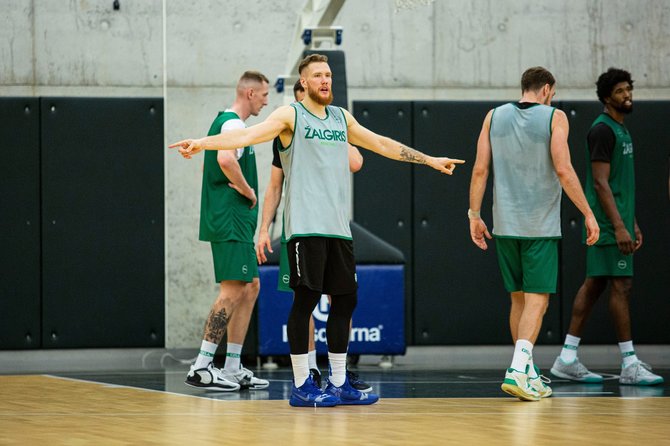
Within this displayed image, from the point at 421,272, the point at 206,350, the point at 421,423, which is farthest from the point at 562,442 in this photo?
the point at 421,272

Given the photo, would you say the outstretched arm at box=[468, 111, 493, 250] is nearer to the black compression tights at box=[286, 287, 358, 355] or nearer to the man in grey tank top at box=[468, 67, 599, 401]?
the man in grey tank top at box=[468, 67, 599, 401]

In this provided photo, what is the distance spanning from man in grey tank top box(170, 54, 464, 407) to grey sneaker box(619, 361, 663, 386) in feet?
7.06

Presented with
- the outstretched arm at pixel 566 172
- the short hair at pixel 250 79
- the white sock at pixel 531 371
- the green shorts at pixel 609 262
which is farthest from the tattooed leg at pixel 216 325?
the green shorts at pixel 609 262

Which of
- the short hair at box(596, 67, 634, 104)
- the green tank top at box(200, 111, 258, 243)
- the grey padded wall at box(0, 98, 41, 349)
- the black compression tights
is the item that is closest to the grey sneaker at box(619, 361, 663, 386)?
the short hair at box(596, 67, 634, 104)

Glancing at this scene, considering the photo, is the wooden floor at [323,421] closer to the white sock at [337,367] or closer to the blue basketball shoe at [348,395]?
the blue basketball shoe at [348,395]

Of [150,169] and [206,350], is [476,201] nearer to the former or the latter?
[206,350]

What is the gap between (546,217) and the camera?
18.9ft

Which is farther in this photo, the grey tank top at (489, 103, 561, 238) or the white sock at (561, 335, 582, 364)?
the white sock at (561, 335, 582, 364)

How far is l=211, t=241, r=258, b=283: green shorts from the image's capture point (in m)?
6.27

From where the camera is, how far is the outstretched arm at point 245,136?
492cm

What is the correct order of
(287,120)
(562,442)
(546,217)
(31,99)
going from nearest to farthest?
(562,442)
(287,120)
(546,217)
(31,99)

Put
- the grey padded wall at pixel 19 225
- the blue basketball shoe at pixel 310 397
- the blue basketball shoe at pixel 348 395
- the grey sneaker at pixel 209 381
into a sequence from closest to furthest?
1. the blue basketball shoe at pixel 310 397
2. the blue basketball shoe at pixel 348 395
3. the grey sneaker at pixel 209 381
4. the grey padded wall at pixel 19 225

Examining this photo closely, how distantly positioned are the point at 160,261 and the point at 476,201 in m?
4.37

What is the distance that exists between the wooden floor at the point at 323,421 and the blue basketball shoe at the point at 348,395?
10 centimetres
